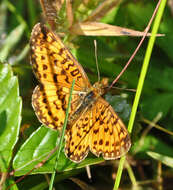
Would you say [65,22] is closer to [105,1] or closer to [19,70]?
[105,1]

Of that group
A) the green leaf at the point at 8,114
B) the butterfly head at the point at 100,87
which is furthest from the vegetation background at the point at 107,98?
the butterfly head at the point at 100,87

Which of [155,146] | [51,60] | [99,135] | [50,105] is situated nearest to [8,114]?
[50,105]

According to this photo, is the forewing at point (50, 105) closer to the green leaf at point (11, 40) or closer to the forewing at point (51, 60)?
the forewing at point (51, 60)

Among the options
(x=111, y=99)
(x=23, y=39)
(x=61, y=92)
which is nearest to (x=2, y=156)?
(x=61, y=92)

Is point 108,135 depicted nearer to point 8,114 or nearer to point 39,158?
point 39,158

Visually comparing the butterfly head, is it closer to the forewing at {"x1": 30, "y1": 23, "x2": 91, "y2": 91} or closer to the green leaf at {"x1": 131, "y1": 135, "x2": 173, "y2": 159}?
the forewing at {"x1": 30, "y1": 23, "x2": 91, "y2": 91}

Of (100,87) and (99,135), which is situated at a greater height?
(100,87)

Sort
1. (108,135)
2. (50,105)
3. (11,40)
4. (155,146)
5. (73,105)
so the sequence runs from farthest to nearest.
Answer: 1. (11,40)
2. (155,146)
3. (73,105)
4. (50,105)
5. (108,135)
